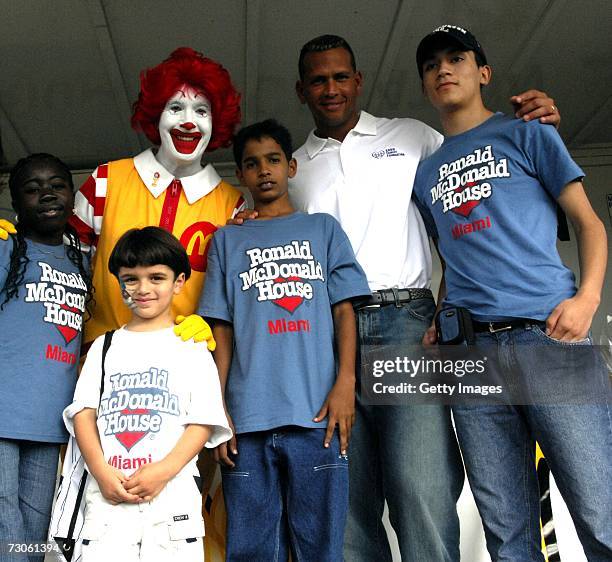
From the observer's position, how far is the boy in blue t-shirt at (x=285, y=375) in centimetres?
184

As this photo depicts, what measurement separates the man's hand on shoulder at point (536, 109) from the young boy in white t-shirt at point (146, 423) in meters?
1.01

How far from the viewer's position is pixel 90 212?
7.54 ft

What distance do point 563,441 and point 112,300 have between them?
1306 millimetres

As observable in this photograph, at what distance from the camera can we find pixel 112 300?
2.17 metres

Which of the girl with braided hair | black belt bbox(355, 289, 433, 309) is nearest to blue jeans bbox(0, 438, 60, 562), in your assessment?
the girl with braided hair

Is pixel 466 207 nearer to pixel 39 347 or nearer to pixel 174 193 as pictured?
pixel 174 193

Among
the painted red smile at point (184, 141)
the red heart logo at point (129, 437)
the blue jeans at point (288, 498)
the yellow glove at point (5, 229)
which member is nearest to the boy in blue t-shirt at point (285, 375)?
the blue jeans at point (288, 498)

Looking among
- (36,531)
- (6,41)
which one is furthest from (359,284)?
(6,41)

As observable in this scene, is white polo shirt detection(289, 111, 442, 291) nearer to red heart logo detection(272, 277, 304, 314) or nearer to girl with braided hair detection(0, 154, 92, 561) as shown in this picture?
red heart logo detection(272, 277, 304, 314)

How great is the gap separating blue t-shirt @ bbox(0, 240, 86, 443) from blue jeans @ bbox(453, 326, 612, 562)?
1050mm

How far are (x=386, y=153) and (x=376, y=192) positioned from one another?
0.15m

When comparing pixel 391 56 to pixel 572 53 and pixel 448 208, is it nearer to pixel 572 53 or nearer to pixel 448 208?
pixel 572 53

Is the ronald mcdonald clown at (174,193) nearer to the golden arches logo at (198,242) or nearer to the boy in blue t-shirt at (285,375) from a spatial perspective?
the golden arches logo at (198,242)

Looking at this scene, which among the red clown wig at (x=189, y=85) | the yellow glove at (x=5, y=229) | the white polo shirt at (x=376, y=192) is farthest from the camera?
the red clown wig at (x=189, y=85)
